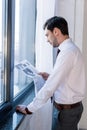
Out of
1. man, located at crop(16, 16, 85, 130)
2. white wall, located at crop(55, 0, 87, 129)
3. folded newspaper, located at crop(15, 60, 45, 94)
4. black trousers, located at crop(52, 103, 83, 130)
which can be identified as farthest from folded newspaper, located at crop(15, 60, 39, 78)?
white wall, located at crop(55, 0, 87, 129)

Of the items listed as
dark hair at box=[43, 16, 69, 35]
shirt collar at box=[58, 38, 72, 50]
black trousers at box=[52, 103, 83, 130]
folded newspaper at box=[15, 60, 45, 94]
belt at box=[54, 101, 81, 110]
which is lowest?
black trousers at box=[52, 103, 83, 130]

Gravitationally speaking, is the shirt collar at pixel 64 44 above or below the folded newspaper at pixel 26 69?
above

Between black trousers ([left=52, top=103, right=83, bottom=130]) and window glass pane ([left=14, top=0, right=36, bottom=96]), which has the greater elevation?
window glass pane ([left=14, top=0, right=36, bottom=96])

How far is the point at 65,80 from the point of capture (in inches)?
75.0

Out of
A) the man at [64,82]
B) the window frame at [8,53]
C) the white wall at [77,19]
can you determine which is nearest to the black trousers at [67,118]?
the man at [64,82]

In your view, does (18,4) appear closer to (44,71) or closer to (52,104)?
(44,71)

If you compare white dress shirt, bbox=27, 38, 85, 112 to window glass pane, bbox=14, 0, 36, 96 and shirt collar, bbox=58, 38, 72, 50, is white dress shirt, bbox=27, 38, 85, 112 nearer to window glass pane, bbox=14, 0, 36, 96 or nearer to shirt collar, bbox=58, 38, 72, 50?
shirt collar, bbox=58, 38, 72, 50

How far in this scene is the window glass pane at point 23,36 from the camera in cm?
246

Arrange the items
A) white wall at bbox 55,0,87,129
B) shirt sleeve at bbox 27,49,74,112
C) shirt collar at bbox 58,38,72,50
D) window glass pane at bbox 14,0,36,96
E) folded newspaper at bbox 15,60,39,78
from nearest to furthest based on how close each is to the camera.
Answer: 1. shirt sleeve at bbox 27,49,74,112
2. shirt collar at bbox 58,38,72,50
3. folded newspaper at bbox 15,60,39,78
4. window glass pane at bbox 14,0,36,96
5. white wall at bbox 55,0,87,129

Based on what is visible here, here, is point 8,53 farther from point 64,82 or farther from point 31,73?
point 64,82

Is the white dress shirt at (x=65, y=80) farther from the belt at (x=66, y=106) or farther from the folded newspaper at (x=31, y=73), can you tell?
the folded newspaper at (x=31, y=73)

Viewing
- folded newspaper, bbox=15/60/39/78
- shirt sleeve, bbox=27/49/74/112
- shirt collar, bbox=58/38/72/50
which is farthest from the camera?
folded newspaper, bbox=15/60/39/78

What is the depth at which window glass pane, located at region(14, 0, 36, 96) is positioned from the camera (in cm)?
246

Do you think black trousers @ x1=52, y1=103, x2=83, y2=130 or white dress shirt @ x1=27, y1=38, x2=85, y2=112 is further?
black trousers @ x1=52, y1=103, x2=83, y2=130
